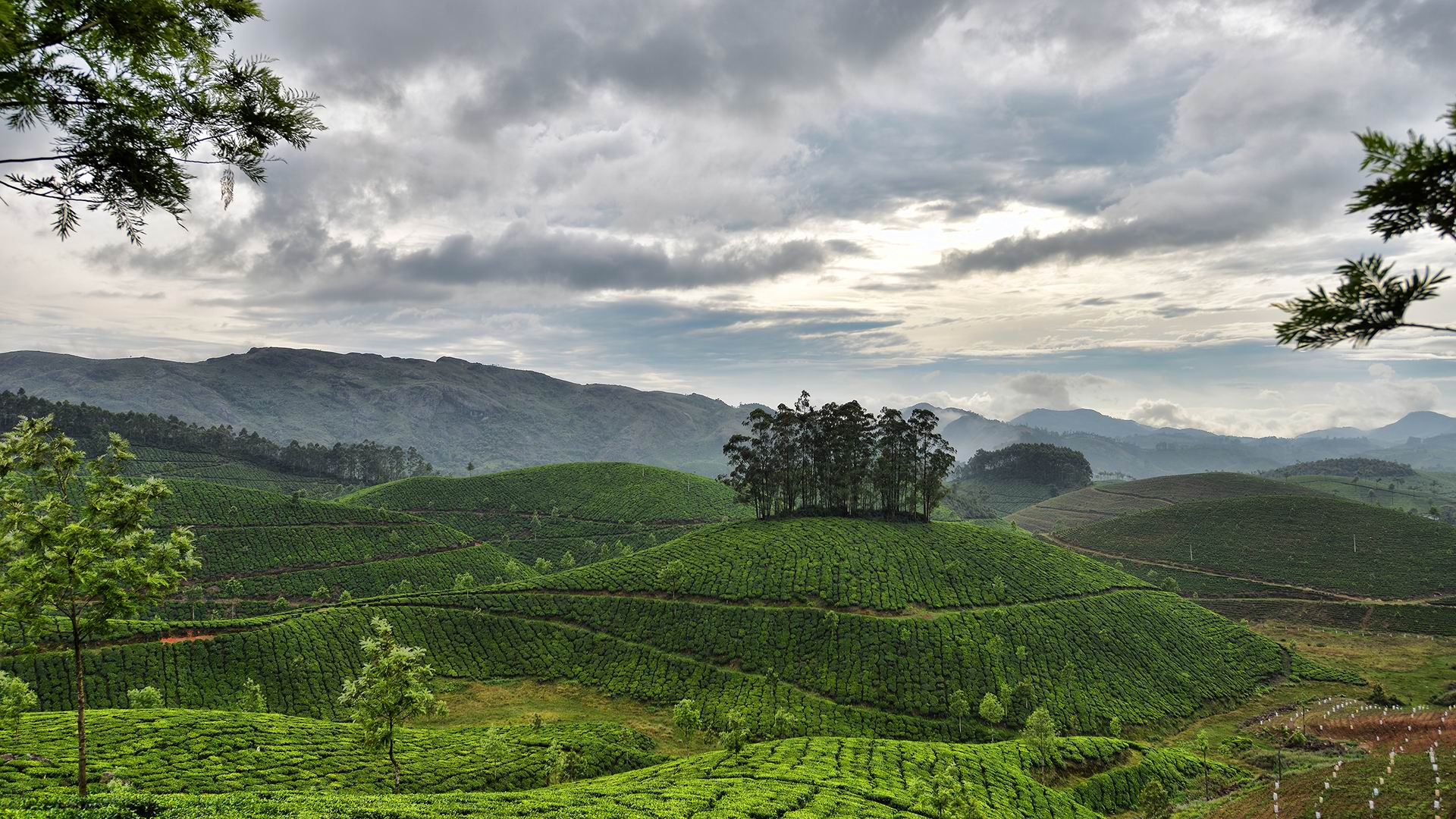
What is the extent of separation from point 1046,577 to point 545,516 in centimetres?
11398

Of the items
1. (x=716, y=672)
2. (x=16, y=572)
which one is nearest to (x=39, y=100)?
(x=16, y=572)

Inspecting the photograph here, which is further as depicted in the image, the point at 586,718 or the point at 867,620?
the point at 867,620

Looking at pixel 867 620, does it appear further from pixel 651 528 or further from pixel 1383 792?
pixel 651 528

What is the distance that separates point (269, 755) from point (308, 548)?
87431 millimetres

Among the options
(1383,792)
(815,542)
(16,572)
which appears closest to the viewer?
(16,572)

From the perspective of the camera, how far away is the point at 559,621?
75.6m

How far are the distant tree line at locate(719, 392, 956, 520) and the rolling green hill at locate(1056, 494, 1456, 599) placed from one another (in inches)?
3187

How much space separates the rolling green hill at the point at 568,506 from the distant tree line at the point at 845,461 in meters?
35.7

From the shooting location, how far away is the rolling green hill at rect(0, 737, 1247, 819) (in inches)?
784

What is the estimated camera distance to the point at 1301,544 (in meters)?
129

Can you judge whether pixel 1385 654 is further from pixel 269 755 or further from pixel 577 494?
pixel 577 494

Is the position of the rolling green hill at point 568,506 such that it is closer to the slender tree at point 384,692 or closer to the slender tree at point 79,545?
the slender tree at point 384,692

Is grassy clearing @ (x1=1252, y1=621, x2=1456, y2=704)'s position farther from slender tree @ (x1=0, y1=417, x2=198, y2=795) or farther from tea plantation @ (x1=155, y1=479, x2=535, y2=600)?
tea plantation @ (x1=155, y1=479, x2=535, y2=600)

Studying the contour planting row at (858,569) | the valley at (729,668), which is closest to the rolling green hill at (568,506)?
the valley at (729,668)
